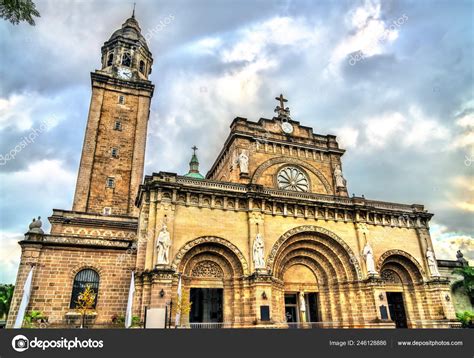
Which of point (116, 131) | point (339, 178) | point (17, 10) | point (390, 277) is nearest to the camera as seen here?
point (17, 10)

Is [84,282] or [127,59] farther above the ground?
[127,59]

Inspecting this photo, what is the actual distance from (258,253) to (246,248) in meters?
1.00

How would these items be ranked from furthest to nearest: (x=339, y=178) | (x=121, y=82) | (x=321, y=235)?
(x=121, y=82) → (x=339, y=178) → (x=321, y=235)

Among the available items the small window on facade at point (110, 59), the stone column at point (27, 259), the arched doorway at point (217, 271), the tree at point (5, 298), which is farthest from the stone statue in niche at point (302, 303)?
the small window on facade at point (110, 59)

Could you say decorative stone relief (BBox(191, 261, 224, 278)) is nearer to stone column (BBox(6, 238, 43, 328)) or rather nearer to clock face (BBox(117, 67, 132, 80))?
stone column (BBox(6, 238, 43, 328))

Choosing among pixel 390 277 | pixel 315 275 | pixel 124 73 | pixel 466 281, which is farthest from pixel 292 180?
pixel 124 73

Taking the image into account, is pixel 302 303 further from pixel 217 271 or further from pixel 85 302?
pixel 85 302

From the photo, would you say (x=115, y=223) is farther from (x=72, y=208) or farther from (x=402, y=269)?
(x=402, y=269)

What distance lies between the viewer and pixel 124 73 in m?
40.9

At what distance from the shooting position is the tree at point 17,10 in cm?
791

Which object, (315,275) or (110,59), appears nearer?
(315,275)

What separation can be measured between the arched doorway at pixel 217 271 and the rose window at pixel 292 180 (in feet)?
31.3
